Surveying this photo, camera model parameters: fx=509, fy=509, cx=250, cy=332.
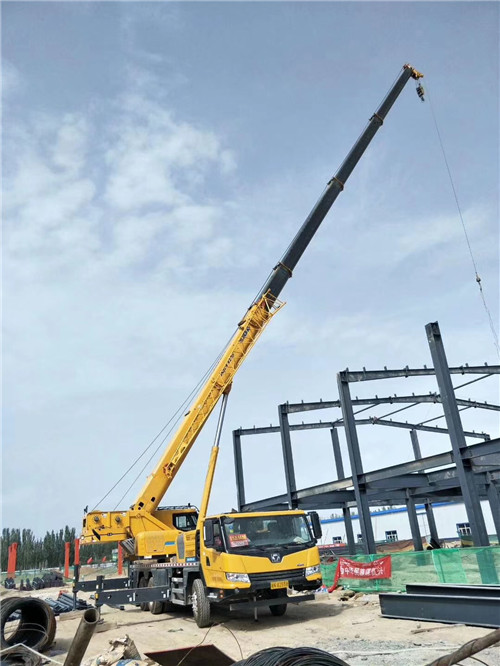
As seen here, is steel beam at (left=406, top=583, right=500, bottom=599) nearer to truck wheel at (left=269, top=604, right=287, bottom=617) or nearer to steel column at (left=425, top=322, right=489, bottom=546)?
truck wheel at (left=269, top=604, right=287, bottom=617)

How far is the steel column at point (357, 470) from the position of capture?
67.6 feet

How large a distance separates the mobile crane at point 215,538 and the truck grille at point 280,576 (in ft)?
0.06

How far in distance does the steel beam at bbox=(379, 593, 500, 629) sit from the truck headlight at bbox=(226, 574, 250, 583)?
326cm

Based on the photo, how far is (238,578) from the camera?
10.7 m

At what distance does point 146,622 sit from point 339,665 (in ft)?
33.1

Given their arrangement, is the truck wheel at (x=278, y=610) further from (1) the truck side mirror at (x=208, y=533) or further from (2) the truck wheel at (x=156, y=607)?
(2) the truck wheel at (x=156, y=607)

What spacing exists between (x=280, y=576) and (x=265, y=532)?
98 cm

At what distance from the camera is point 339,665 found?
461 cm

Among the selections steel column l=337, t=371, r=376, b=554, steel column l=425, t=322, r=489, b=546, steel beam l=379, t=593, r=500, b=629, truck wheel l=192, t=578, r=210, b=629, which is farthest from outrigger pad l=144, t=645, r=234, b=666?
steel column l=337, t=371, r=376, b=554

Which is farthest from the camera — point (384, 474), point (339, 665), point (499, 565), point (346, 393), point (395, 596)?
point (346, 393)

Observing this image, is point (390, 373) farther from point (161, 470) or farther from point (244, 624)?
point (244, 624)

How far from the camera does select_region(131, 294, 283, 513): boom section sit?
1525cm

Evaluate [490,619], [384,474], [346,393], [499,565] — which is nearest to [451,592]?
[490,619]

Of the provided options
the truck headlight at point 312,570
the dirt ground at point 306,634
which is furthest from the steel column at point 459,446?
the truck headlight at point 312,570
